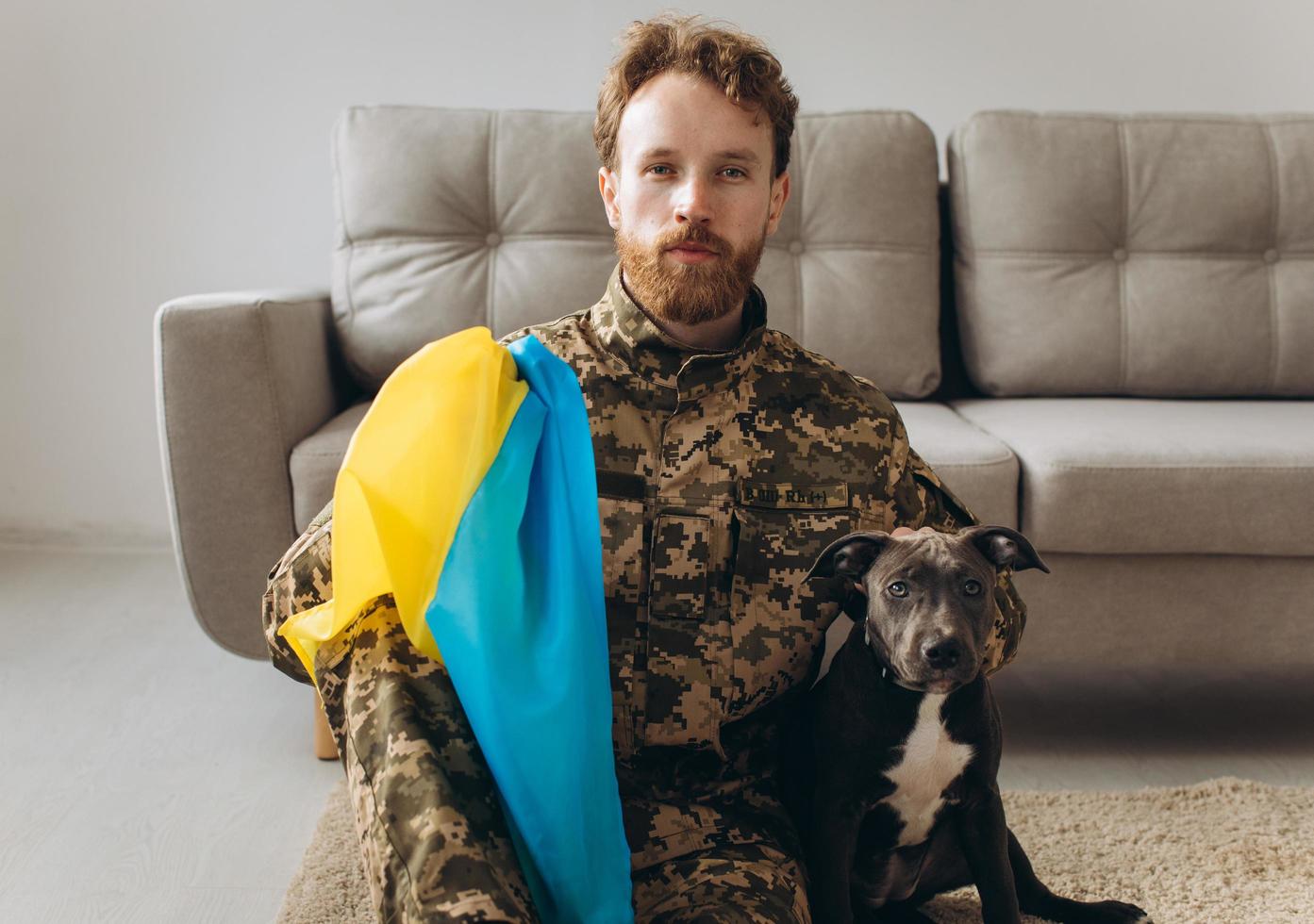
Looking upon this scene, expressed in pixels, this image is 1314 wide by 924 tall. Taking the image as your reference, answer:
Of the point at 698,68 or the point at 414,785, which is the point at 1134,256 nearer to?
the point at 698,68

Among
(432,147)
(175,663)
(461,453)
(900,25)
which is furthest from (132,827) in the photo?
(900,25)

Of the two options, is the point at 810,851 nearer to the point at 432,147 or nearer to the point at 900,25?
the point at 432,147

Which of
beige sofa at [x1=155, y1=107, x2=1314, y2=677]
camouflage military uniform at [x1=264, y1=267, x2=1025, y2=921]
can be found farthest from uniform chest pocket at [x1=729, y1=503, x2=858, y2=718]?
beige sofa at [x1=155, y1=107, x2=1314, y2=677]

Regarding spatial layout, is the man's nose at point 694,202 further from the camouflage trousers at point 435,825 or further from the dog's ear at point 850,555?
the camouflage trousers at point 435,825

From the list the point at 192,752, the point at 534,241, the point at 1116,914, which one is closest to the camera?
the point at 1116,914

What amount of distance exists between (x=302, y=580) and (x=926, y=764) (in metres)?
0.70

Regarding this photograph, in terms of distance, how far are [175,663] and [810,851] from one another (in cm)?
170

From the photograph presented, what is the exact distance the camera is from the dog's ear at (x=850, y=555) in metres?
1.25

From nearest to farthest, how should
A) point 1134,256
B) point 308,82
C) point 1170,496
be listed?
point 1170,496, point 1134,256, point 308,82

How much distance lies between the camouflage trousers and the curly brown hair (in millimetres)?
681

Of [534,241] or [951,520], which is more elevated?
[534,241]

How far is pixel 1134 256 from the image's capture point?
2553 mm

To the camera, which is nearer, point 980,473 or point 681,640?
point 681,640

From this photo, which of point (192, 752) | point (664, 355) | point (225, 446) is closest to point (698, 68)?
point (664, 355)
